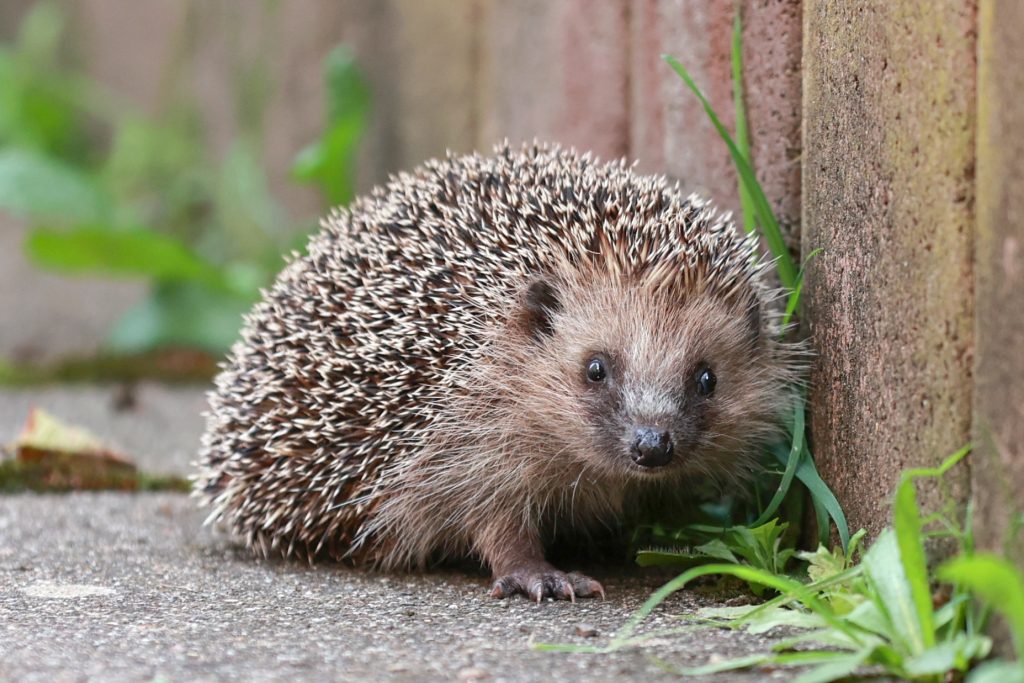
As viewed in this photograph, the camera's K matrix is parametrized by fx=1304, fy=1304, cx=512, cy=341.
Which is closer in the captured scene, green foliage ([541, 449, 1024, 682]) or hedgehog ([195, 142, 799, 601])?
green foliage ([541, 449, 1024, 682])

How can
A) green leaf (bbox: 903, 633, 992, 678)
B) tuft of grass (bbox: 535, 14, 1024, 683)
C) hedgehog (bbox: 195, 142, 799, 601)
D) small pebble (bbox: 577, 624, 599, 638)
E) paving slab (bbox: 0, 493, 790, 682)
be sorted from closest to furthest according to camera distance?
tuft of grass (bbox: 535, 14, 1024, 683) → green leaf (bbox: 903, 633, 992, 678) → paving slab (bbox: 0, 493, 790, 682) → small pebble (bbox: 577, 624, 599, 638) → hedgehog (bbox: 195, 142, 799, 601)

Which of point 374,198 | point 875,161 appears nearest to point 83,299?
point 374,198

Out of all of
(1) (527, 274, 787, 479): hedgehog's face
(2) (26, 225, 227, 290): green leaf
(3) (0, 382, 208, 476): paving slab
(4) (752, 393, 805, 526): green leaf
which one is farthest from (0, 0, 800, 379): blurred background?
(4) (752, 393, 805, 526): green leaf

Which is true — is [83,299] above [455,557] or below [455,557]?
above

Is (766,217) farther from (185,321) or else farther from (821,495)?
(185,321)

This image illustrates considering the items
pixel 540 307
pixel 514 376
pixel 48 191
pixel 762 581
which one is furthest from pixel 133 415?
pixel 762 581

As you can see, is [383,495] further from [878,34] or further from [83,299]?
[83,299]

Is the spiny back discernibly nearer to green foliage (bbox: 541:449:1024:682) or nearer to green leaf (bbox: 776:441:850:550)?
green leaf (bbox: 776:441:850:550)
